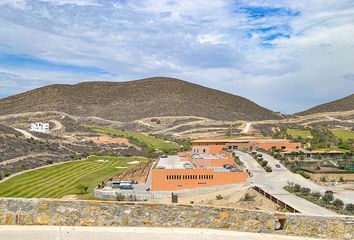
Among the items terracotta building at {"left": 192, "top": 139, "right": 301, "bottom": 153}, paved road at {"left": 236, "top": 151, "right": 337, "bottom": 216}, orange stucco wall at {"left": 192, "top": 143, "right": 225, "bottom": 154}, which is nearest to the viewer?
paved road at {"left": 236, "top": 151, "right": 337, "bottom": 216}

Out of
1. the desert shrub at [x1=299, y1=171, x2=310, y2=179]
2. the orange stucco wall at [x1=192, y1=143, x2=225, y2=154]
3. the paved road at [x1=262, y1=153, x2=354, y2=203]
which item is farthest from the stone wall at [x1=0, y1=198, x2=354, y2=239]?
the orange stucco wall at [x1=192, y1=143, x2=225, y2=154]

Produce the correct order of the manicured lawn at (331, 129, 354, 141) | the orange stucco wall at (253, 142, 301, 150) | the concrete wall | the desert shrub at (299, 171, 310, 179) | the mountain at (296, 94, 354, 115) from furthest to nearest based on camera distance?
the mountain at (296, 94, 354, 115)
the manicured lawn at (331, 129, 354, 141)
the orange stucco wall at (253, 142, 301, 150)
the desert shrub at (299, 171, 310, 179)
the concrete wall

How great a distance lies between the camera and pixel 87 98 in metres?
191

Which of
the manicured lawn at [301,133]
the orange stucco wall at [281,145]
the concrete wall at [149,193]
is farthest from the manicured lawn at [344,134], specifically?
the concrete wall at [149,193]

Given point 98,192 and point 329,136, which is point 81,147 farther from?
point 329,136

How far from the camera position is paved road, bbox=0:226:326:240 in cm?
885

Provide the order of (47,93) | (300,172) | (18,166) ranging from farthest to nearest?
(47,93), (300,172), (18,166)

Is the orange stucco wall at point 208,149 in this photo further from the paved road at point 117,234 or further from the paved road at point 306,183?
the paved road at point 117,234

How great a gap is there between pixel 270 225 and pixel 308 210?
1827 cm

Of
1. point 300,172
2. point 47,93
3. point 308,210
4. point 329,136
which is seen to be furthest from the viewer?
point 47,93

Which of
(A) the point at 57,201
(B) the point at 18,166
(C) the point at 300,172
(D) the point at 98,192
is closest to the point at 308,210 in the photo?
(D) the point at 98,192

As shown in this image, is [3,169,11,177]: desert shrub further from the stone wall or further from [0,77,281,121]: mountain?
[0,77,281,121]: mountain

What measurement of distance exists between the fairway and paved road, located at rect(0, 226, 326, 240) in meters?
27.3

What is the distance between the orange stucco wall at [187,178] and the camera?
4106 cm
